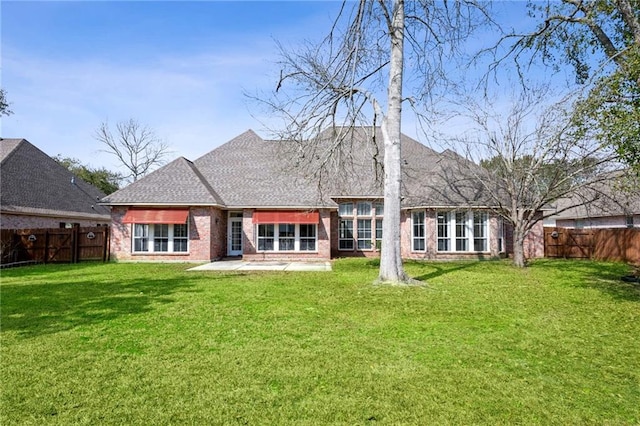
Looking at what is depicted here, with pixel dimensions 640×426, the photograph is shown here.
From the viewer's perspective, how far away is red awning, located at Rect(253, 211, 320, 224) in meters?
21.2

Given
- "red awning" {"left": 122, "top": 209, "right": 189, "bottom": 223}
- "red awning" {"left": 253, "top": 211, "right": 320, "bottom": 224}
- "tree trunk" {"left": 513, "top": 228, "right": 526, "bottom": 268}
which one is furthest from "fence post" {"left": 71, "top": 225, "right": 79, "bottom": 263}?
"tree trunk" {"left": 513, "top": 228, "right": 526, "bottom": 268}

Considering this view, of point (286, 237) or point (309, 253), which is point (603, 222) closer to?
point (309, 253)

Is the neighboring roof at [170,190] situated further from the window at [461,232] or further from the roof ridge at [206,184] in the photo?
the window at [461,232]

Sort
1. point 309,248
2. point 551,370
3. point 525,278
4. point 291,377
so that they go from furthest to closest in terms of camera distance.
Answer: point 309,248 → point 525,278 → point 551,370 → point 291,377

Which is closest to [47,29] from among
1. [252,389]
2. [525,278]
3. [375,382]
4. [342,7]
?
[342,7]

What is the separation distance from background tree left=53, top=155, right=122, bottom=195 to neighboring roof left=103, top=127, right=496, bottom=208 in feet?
108

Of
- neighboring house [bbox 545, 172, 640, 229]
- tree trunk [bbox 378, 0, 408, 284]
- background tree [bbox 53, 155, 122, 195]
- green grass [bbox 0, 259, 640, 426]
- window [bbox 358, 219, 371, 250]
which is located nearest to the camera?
green grass [bbox 0, 259, 640, 426]

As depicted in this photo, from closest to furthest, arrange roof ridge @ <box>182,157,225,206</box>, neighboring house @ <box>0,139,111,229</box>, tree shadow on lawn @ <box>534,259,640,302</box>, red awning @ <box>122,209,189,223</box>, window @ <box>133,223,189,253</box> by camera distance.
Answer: tree shadow on lawn @ <box>534,259,640,302</box>, red awning @ <box>122,209,189,223</box>, window @ <box>133,223,189,253</box>, roof ridge @ <box>182,157,225,206</box>, neighboring house @ <box>0,139,111,229</box>

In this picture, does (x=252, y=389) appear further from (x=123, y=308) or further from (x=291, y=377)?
(x=123, y=308)

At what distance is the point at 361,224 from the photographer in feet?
78.8

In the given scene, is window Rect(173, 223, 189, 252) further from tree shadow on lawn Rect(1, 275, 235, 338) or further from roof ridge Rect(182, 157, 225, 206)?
tree shadow on lawn Rect(1, 275, 235, 338)

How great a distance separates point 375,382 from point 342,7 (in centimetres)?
1083

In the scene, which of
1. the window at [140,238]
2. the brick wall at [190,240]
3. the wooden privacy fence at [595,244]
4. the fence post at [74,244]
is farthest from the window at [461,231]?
the fence post at [74,244]

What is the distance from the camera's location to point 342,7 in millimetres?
11562
